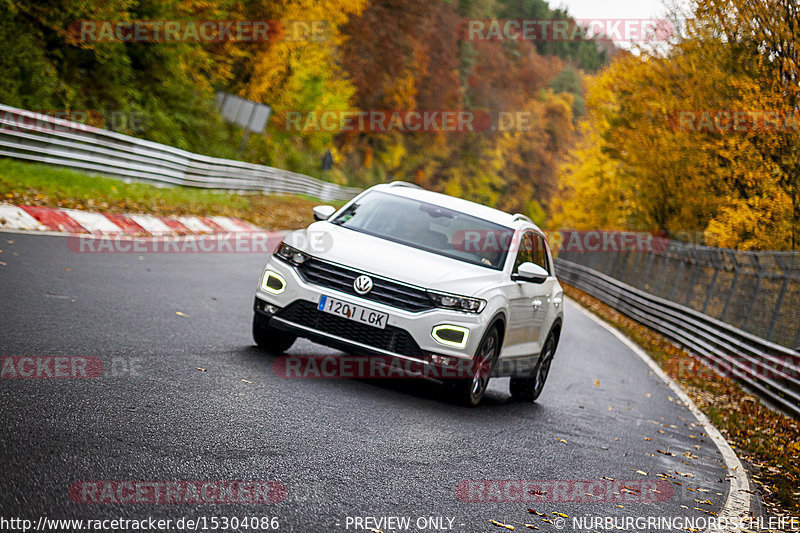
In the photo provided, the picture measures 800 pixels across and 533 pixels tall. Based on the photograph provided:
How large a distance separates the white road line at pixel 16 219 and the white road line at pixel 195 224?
6083mm

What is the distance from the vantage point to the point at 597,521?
595cm

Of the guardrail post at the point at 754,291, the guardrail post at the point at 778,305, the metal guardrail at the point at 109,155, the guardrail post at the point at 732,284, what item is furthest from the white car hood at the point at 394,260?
the metal guardrail at the point at 109,155

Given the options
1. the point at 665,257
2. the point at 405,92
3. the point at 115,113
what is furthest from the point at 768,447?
the point at 405,92

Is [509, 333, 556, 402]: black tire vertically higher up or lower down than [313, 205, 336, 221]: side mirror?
lower down

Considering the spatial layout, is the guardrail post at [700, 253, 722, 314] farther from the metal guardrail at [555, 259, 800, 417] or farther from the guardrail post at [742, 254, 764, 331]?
the guardrail post at [742, 254, 764, 331]

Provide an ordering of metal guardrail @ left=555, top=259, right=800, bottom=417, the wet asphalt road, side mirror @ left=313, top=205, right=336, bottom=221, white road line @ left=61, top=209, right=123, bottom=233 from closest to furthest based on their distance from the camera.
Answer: the wet asphalt road < side mirror @ left=313, top=205, right=336, bottom=221 < metal guardrail @ left=555, top=259, right=800, bottom=417 < white road line @ left=61, top=209, right=123, bottom=233

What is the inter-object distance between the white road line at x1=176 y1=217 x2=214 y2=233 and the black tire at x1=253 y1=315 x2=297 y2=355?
42.6 ft

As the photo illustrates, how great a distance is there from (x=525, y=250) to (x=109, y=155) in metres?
17.0

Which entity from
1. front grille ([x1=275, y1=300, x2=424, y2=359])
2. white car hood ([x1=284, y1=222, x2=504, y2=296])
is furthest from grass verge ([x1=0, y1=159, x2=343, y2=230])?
front grille ([x1=275, y1=300, x2=424, y2=359])

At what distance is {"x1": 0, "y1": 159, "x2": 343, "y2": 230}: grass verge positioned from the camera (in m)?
18.1

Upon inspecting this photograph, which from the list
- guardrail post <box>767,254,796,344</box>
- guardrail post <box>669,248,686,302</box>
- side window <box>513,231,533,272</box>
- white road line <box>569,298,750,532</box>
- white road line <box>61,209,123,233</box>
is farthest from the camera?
guardrail post <box>669,248,686,302</box>

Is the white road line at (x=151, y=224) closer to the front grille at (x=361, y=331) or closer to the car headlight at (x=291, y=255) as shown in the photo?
the car headlight at (x=291, y=255)

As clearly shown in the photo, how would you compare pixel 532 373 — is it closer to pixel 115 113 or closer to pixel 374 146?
pixel 115 113

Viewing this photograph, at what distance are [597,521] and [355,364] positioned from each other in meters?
4.26
